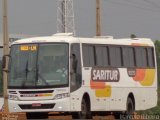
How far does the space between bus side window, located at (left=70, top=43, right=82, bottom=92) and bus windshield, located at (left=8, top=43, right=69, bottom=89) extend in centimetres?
24

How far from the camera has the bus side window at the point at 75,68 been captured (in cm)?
2670

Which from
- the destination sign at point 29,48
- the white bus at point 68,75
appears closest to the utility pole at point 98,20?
the white bus at point 68,75

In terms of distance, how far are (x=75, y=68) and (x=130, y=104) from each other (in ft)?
17.9

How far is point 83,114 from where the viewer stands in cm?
2777

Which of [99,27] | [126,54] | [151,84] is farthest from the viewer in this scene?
[99,27]

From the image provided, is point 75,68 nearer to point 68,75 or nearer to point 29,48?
point 68,75

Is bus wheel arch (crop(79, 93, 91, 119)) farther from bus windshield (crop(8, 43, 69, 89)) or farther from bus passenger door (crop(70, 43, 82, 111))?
bus windshield (crop(8, 43, 69, 89))

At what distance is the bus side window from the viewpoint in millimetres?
26703

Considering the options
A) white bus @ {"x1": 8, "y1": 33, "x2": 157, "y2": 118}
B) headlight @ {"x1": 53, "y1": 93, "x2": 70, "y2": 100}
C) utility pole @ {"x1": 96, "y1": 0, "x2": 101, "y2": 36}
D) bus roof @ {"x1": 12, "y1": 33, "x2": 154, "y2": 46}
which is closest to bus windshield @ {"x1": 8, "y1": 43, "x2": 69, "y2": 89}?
white bus @ {"x1": 8, "y1": 33, "x2": 157, "y2": 118}

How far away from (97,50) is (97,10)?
12.0 m

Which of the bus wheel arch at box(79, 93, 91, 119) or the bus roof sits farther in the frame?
the bus wheel arch at box(79, 93, 91, 119)

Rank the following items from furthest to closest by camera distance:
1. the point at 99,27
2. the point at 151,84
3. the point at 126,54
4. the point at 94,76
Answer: the point at 99,27, the point at 151,84, the point at 126,54, the point at 94,76

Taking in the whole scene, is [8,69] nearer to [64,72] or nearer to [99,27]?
[64,72]

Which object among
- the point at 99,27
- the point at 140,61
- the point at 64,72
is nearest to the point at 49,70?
the point at 64,72
